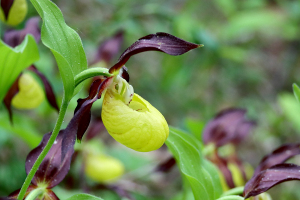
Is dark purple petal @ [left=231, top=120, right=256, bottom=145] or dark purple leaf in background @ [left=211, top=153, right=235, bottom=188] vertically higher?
dark purple petal @ [left=231, top=120, right=256, bottom=145]

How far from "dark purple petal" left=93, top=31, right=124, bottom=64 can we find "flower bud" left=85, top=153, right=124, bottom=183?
1.95 feet

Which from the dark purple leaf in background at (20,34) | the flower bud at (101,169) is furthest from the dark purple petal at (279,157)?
the flower bud at (101,169)

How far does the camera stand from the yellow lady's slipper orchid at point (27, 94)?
102 cm

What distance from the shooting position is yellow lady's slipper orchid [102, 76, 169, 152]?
0.65 metres

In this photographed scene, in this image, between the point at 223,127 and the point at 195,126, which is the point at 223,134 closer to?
the point at 223,127

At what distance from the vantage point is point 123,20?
199cm

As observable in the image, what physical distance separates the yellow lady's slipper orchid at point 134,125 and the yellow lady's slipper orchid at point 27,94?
44 centimetres

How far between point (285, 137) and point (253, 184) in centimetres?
236

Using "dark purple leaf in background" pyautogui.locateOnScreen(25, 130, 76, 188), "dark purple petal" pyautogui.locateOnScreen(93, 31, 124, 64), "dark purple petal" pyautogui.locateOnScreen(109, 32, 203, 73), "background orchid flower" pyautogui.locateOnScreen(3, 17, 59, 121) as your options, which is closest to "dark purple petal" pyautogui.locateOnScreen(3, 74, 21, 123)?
"background orchid flower" pyautogui.locateOnScreen(3, 17, 59, 121)

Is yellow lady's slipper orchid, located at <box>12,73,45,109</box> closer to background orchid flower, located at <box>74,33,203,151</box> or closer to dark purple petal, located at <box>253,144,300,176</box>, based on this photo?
background orchid flower, located at <box>74,33,203,151</box>

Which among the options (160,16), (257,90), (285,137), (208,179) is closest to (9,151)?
(160,16)

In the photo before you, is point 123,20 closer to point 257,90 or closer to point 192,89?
point 192,89

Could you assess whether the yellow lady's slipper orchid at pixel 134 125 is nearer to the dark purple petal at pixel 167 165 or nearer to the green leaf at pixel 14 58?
the green leaf at pixel 14 58

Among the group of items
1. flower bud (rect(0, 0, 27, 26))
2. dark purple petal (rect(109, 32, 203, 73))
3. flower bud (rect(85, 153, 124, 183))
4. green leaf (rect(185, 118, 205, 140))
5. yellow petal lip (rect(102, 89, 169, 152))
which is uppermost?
flower bud (rect(0, 0, 27, 26))
